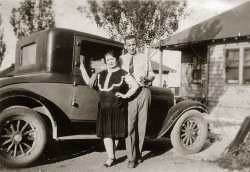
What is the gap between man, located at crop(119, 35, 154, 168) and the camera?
5070 mm

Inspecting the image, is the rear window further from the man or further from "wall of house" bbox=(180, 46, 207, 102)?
"wall of house" bbox=(180, 46, 207, 102)

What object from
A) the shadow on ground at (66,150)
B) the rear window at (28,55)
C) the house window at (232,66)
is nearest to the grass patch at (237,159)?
the shadow on ground at (66,150)

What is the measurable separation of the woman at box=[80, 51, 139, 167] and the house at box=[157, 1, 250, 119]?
10.0 metres

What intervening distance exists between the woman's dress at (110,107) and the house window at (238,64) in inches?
423

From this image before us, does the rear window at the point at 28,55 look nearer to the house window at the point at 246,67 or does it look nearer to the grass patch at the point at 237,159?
the grass patch at the point at 237,159

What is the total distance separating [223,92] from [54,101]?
37.1 feet

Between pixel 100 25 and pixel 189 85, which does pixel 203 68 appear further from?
pixel 100 25

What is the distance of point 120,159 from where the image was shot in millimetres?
5539

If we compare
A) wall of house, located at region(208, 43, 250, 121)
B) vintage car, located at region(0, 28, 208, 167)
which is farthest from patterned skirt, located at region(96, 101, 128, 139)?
wall of house, located at region(208, 43, 250, 121)

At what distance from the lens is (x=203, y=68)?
17047 millimetres

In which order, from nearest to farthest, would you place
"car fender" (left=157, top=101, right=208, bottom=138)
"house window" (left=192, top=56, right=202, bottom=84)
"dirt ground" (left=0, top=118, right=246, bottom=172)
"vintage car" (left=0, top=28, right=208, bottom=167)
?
"vintage car" (left=0, top=28, right=208, bottom=167), "dirt ground" (left=0, top=118, right=246, bottom=172), "car fender" (left=157, top=101, right=208, bottom=138), "house window" (left=192, top=56, right=202, bottom=84)

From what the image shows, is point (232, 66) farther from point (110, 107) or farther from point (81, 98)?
point (110, 107)

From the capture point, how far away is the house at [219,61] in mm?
14570

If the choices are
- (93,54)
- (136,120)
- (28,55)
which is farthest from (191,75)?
(136,120)
